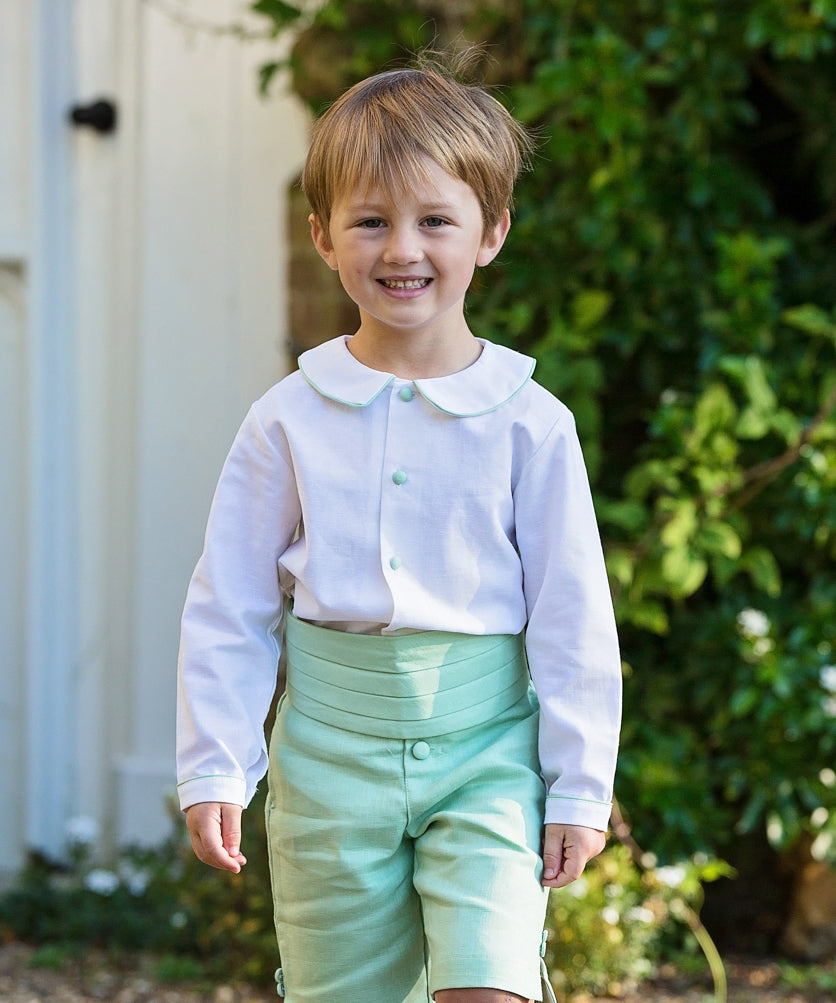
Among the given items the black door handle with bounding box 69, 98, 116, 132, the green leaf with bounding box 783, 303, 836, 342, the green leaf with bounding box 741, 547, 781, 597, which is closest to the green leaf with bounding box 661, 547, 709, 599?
the green leaf with bounding box 741, 547, 781, 597

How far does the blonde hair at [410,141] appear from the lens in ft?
5.40

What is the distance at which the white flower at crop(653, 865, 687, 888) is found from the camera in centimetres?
306

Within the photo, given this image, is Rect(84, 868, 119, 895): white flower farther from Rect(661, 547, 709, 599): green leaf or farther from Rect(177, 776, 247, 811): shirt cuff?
Rect(177, 776, 247, 811): shirt cuff

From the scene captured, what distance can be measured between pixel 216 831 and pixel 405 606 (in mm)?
364

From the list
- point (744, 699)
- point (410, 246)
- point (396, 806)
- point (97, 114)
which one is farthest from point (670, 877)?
point (97, 114)

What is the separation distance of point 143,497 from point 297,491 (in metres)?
2.13

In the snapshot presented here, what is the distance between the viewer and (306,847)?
1.73m

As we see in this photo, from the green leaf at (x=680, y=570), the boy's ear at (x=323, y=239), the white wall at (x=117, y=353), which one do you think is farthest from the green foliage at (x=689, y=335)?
the boy's ear at (x=323, y=239)

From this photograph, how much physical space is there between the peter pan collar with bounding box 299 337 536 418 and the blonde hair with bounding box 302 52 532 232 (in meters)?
0.17

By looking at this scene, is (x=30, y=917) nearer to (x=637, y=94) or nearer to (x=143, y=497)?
(x=143, y=497)

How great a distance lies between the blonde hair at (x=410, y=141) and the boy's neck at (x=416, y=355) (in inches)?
6.1

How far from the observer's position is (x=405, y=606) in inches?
66.2

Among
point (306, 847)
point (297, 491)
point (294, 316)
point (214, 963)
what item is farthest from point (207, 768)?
point (294, 316)

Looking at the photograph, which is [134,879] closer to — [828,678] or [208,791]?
[828,678]
